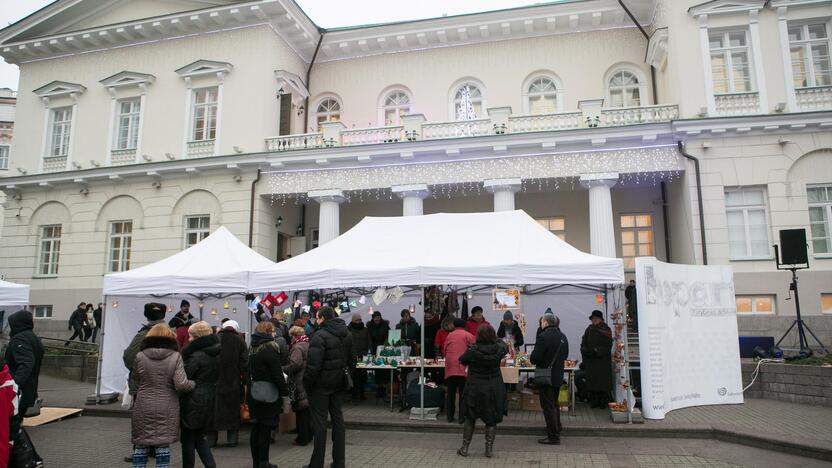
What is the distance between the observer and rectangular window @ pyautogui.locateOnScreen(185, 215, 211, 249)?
19.7 m

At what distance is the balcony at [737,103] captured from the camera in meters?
15.8

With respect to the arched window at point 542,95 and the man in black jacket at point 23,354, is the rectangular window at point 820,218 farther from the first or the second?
the man in black jacket at point 23,354

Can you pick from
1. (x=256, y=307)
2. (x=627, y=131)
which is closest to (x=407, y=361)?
(x=256, y=307)

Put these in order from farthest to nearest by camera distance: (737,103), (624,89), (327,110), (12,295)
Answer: (327,110) < (624,89) < (737,103) < (12,295)

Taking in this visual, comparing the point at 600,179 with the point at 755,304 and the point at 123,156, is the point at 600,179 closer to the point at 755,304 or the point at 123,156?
the point at 755,304

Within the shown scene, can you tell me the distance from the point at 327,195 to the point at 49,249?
11.8 m

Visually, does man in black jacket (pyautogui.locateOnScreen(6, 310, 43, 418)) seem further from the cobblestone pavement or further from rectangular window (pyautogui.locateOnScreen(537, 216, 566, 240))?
rectangular window (pyautogui.locateOnScreen(537, 216, 566, 240))

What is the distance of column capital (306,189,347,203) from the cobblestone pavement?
10522 mm

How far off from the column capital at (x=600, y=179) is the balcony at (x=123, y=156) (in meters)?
16.0

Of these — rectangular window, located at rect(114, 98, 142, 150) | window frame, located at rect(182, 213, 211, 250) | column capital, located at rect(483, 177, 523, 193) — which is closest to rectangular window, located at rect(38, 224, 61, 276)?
rectangular window, located at rect(114, 98, 142, 150)

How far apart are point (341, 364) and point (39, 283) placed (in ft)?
64.0

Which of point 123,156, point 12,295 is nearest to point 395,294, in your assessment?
point 12,295

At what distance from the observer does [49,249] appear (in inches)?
853

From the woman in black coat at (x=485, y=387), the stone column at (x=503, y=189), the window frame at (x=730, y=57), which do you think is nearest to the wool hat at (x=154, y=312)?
the woman in black coat at (x=485, y=387)
